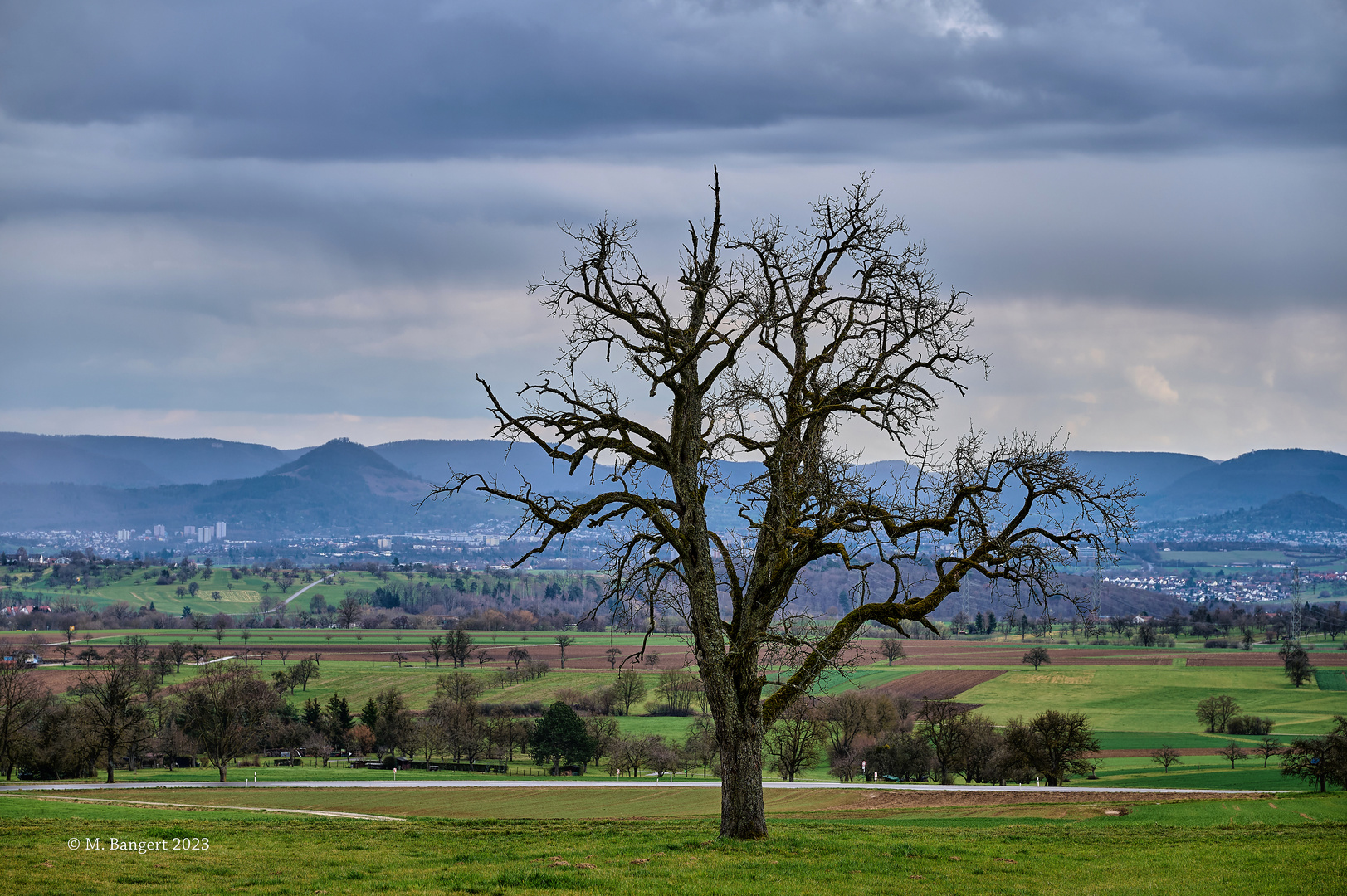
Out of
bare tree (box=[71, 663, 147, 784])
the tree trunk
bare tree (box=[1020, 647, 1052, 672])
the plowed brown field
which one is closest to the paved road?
bare tree (box=[71, 663, 147, 784])

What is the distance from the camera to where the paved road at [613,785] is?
45.2 metres

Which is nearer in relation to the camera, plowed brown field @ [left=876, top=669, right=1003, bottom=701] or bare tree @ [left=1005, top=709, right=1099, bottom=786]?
bare tree @ [left=1005, top=709, right=1099, bottom=786]

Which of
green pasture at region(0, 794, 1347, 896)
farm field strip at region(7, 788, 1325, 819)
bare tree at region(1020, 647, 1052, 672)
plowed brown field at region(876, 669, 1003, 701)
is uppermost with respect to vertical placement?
green pasture at region(0, 794, 1347, 896)

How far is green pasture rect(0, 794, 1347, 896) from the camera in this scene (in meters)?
13.7

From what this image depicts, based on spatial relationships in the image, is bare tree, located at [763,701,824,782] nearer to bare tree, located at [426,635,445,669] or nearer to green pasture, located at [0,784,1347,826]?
green pasture, located at [0,784,1347,826]

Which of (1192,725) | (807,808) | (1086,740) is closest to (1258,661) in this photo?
(1192,725)

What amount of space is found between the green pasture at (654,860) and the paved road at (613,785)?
69.5ft

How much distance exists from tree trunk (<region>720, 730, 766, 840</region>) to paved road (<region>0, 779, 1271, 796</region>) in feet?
95.2

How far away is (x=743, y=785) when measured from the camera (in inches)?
715

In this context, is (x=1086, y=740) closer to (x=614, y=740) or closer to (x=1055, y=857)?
(x=614, y=740)

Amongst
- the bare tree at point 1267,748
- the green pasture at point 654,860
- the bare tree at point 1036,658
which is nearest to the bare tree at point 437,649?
the bare tree at point 1036,658

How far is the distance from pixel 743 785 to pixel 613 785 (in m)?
36.7

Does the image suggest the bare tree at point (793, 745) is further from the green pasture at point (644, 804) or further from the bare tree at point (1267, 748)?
the bare tree at point (1267, 748)

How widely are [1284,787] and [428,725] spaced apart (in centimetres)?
5970
